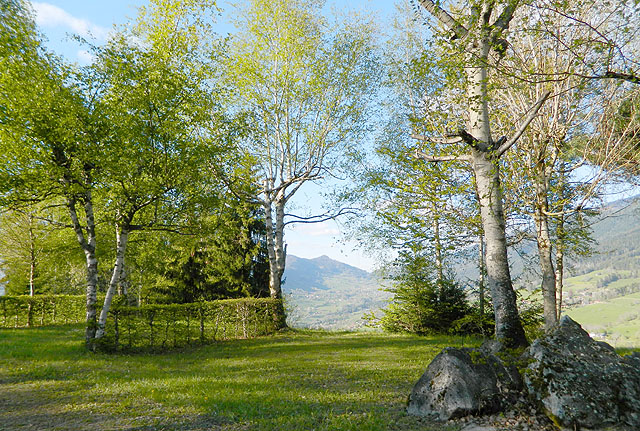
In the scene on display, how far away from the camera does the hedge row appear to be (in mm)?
13500

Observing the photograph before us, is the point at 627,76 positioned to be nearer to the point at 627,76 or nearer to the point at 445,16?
the point at 627,76

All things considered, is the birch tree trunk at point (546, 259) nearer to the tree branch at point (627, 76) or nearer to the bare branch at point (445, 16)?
the bare branch at point (445, 16)

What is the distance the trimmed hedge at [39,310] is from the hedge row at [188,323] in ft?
36.2

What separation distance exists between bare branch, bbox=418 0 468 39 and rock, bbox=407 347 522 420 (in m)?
6.24

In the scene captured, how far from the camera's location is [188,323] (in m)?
15.1

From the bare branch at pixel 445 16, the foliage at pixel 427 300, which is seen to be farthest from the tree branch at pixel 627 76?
the foliage at pixel 427 300

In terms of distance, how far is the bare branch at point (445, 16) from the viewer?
765 cm

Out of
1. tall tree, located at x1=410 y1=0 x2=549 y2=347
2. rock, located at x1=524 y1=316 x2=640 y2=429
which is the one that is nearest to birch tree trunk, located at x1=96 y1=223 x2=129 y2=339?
tall tree, located at x1=410 y1=0 x2=549 y2=347

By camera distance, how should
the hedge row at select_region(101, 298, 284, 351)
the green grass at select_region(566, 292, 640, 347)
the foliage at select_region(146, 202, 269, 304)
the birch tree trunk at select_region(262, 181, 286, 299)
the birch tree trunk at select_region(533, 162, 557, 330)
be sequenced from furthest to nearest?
the green grass at select_region(566, 292, 640, 347) → the foliage at select_region(146, 202, 269, 304) → the birch tree trunk at select_region(262, 181, 286, 299) → the hedge row at select_region(101, 298, 284, 351) → the birch tree trunk at select_region(533, 162, 557, 330)

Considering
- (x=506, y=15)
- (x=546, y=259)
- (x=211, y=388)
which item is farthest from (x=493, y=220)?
(x=211, y=388)

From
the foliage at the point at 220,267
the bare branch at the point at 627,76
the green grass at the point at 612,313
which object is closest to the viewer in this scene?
the bare branch at the point at 627,76

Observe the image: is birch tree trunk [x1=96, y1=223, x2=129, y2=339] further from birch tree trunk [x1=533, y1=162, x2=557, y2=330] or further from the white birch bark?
birch tree trunk [x1=533, y1=162, x2=557, y2=330]

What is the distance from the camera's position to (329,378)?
8516 mm

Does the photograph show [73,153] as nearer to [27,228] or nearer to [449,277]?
[27,228]
